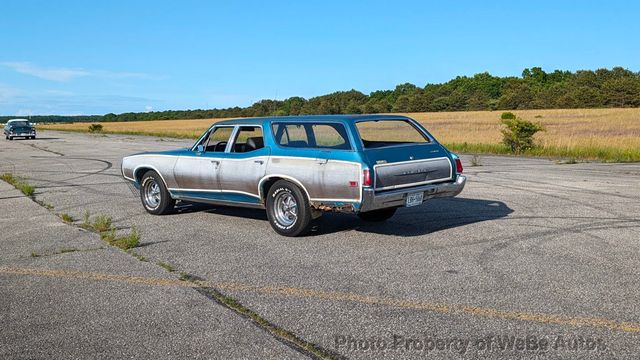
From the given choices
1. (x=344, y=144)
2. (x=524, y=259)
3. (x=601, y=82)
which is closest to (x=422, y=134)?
(x=344, y=144)

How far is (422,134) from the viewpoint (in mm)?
8719

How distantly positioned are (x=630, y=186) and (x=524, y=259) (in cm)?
739

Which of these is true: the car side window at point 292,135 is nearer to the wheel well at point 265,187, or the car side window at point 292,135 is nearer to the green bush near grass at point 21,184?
the wheel well at point 265,187

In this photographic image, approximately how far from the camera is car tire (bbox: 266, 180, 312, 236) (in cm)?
789

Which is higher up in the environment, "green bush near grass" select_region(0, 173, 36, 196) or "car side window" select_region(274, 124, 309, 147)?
"car side window" select_region(274, 124, 309, 147)

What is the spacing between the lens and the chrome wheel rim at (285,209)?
8.14 meters

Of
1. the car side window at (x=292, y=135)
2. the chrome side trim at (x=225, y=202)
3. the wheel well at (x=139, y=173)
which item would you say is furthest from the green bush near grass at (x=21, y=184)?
the car side window at (x=292, y=135)

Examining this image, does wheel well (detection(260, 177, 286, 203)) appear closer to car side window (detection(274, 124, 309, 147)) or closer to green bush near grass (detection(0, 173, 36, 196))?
car side window (detection(274, 124, 309, 147))

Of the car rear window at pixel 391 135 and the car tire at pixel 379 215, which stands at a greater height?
the car rear window at pixel 391 135

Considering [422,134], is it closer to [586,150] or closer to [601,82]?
[586,150]

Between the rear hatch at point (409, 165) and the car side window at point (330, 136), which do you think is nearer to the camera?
the rear hatch at point (409, 165)

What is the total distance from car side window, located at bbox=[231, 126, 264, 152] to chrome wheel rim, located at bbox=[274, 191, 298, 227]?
912 mm

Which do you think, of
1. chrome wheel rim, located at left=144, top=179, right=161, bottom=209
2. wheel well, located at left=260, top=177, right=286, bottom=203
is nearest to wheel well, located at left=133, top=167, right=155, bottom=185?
chrome wheel rim, located at left=144, top=179, right=161, bottom=209

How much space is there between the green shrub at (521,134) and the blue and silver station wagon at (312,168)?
1892 centimetres
